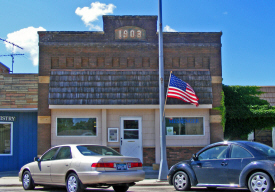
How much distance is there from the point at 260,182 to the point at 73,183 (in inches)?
185

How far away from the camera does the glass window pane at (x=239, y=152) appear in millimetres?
9039

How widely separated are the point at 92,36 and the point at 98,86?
2.54 meters

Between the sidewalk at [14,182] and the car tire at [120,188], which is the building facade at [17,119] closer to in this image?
the sidewalk at [14,182]

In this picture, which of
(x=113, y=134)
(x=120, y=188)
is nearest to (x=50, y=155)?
(x=120, y=188)

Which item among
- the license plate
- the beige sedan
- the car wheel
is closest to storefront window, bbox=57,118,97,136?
the beige sedan

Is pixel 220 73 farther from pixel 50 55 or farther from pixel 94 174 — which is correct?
pixel 94 174

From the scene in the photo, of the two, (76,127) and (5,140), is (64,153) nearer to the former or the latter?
(76,127)

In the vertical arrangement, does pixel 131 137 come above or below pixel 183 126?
below

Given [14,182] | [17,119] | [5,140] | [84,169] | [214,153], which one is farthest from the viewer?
[17,119]

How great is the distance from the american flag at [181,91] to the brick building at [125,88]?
0.92m

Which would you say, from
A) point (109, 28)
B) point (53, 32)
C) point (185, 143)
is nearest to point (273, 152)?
point (185, 143)

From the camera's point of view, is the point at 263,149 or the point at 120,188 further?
the point at 120,188

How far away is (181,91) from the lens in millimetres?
14586

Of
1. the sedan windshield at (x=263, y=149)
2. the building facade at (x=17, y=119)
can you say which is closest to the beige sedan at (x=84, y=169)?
the sedan windshield at (x=263, y=149)
